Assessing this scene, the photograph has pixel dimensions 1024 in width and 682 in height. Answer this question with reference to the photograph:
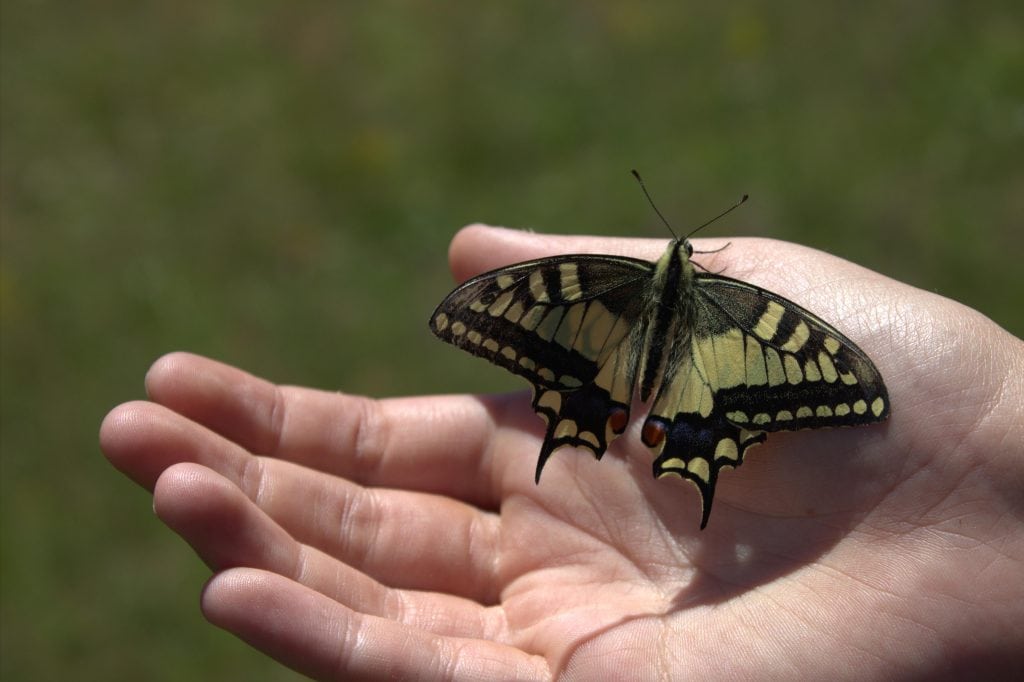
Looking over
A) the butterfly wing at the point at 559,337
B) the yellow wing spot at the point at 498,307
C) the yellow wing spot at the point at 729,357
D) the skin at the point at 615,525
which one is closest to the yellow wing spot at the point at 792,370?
the yellow wing spot at the point at 729,357

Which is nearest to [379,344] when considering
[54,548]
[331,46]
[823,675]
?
[54,548]

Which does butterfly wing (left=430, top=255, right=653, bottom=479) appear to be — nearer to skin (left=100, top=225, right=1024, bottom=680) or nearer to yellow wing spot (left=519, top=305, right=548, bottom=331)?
yellow wing spot (left=519, top=305, right=548, bottom=331)

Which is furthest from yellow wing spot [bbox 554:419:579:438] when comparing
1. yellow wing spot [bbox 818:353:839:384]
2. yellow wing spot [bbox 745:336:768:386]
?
A: yellow wing spot [bbox 818:353:839:384]

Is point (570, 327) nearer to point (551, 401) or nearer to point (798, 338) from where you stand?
point (551, 401)

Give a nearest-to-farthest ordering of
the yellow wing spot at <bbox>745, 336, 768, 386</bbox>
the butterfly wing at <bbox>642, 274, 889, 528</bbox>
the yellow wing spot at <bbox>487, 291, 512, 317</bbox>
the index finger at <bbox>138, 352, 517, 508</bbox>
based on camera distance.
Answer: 1. the butterfly wing at <bbox>642, 274, 889, 528</bbox>
2. the yellow wing spot at <bbox>745, 336, 768, 386</bbox>
3. the yellow wing spot at <bbox>487, 291, 512, 317</bbox>
4. the index finger at <bbox>138, 352, 517, 508</bbox>

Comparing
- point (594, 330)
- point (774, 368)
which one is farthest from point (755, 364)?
point (594, 330)

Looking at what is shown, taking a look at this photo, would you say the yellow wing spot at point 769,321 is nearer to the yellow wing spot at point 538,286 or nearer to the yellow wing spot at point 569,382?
the yellow wing spot at point 569,382
